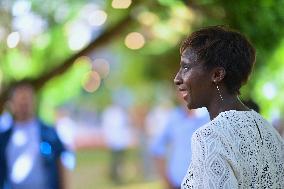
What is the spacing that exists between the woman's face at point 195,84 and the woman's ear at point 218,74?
19mm

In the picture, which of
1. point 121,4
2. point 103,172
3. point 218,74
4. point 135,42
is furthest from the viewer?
point 103,172

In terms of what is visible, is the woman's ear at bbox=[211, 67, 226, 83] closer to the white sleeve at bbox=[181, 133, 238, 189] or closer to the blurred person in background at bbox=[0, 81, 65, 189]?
the white sleeve at bbox=[181, 133, 238, 189]

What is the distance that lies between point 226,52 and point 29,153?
3706 millimetres

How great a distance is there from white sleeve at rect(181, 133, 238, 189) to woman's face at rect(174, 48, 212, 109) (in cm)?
20

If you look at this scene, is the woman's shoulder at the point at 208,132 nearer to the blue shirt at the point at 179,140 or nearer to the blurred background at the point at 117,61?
the blurred background at the point at 117,61

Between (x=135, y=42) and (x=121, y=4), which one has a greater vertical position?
(x=135, y=42)

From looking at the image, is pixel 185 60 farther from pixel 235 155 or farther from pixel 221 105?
pixel 235 155

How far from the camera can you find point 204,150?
316 centimetres

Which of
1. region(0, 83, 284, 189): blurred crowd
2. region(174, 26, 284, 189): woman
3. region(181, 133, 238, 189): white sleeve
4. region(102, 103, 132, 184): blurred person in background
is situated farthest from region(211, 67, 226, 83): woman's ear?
region(102, 103, 132, 184): blurred person in background

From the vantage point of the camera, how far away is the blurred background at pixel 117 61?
6414 mm

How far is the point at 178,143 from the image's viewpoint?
7227 mm

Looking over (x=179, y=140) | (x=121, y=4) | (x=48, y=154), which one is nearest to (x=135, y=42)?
(x=121, y=4)

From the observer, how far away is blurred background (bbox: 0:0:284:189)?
253 inches

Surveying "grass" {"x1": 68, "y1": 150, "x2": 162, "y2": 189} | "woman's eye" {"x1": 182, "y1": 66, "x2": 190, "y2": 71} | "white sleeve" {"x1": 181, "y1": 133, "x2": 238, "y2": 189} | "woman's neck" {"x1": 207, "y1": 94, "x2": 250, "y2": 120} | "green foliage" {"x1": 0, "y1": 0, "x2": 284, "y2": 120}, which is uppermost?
"green foliage" {"x1": 0, "y1": 0, "x2": 284, "y2": 120}
